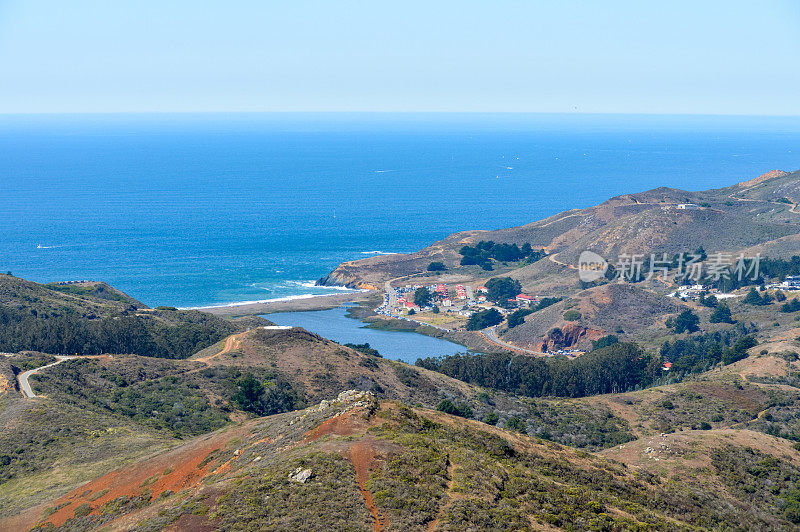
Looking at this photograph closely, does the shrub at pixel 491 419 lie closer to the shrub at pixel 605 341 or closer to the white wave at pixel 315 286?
the shrub at pixel 605 341

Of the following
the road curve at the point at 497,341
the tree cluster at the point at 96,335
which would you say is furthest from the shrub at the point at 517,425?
Result: the road curve at the point at 497,341

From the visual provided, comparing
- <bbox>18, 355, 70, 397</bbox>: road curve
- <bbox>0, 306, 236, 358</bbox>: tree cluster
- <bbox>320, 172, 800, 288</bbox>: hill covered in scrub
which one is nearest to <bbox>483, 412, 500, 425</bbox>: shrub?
<bbox>18, 355, 70, 397</bbox>: road curve

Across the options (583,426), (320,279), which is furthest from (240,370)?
(320,279)

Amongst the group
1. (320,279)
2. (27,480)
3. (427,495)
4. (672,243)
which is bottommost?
(320,279)

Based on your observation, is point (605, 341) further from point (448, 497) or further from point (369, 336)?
point (448, 497)

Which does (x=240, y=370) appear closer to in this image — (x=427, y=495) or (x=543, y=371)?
(x=543, y=371)

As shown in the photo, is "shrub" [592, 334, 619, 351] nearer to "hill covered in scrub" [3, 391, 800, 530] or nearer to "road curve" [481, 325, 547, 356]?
"road curve" [481, 325, 547, 356]

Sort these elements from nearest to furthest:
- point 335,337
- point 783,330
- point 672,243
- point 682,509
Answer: point 682,509
point 783,330
point 335,337
point 672,243
